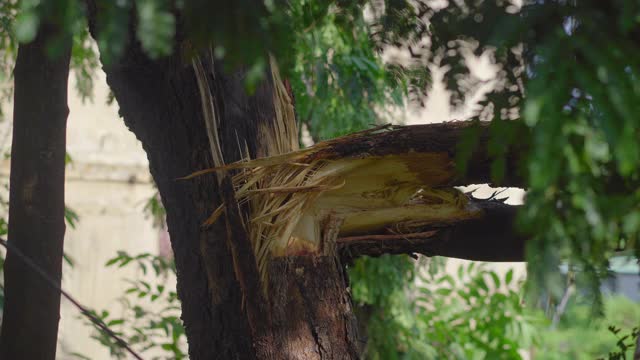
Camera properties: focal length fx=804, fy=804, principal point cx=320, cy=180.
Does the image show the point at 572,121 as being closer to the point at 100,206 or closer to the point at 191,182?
the point at 191,182

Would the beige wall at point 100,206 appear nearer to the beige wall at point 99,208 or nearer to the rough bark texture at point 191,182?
the beige wall at point 99,208

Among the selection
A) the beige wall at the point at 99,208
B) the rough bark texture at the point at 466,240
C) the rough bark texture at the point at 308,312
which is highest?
the beige wall at the point at 99,208

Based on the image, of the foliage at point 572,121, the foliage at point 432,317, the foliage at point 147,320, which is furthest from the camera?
the foliage at point 432,317

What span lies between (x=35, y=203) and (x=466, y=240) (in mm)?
1040

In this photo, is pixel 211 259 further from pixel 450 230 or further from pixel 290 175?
pixel 450 230

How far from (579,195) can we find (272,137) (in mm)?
957

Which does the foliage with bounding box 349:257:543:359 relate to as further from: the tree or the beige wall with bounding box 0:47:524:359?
the beige wall with bounding box 0:47:524:359

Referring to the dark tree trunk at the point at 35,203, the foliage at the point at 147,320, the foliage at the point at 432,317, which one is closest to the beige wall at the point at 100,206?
the foliage at the point at 147,320

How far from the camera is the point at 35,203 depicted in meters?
1.96

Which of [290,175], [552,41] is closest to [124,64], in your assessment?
[290,175]

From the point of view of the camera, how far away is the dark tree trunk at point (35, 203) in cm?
193

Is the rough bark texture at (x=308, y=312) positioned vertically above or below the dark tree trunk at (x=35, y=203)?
below

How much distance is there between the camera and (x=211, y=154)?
1.48m

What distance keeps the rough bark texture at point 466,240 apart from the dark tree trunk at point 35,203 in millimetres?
782
